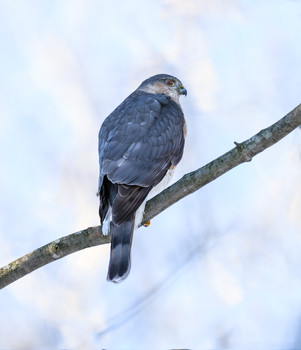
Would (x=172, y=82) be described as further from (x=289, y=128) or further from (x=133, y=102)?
(x=289, y=128)

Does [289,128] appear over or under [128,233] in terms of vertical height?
under

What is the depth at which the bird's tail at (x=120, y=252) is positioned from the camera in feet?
12.7

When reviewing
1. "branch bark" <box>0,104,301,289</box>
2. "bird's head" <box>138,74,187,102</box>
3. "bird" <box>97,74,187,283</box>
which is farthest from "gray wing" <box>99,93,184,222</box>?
"bird's head" <box>138,74,187,102</box>

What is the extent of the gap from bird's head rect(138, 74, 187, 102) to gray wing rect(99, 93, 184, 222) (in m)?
0.67

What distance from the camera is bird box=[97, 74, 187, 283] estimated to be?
155 inches

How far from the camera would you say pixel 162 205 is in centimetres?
383

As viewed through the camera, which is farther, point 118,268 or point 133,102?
point 133,102

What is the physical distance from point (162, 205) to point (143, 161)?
55 centimetres

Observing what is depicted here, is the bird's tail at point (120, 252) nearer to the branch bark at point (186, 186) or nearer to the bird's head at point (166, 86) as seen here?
the branch bark at point (186, 186)

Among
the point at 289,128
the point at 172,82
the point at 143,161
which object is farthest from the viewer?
the point at 172,82

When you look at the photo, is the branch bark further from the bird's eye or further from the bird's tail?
the bird's eye

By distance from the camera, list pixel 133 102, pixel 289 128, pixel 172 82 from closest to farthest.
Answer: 1. pixel 289 128
2. pixel 133 102
3. pixel 172 82

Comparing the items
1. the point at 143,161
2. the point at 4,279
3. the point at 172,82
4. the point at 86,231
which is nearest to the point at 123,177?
the point at 143,161

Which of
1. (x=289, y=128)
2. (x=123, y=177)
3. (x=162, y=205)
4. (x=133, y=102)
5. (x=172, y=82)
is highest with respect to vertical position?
(x=172, y=82)
